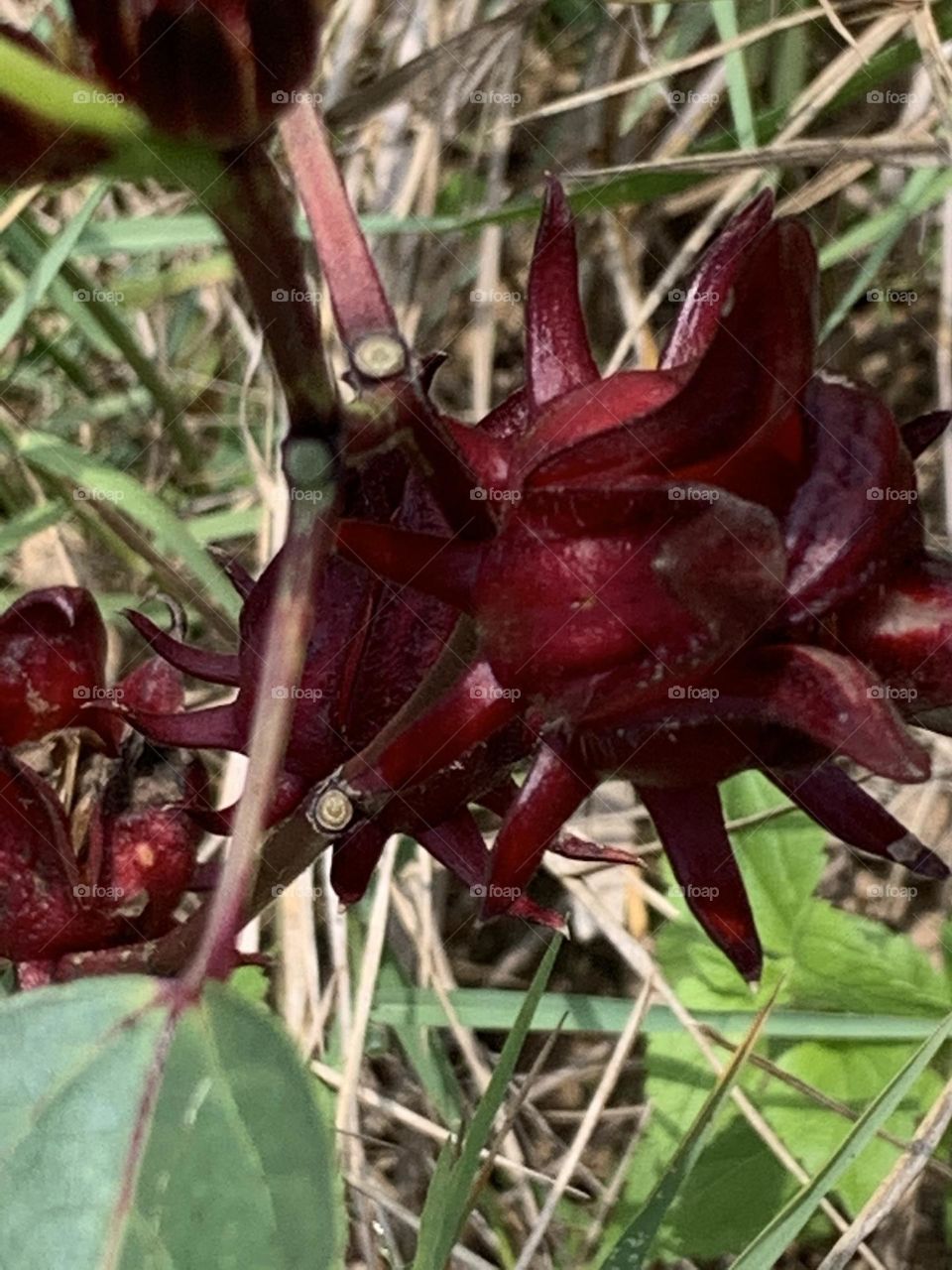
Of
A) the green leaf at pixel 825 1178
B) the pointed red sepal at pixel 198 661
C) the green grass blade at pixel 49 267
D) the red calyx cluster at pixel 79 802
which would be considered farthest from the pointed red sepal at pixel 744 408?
the green grass blade at pixel 49 267

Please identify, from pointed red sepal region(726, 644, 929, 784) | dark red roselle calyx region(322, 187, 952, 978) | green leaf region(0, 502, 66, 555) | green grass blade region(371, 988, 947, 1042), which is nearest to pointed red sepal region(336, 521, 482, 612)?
dark red roselle calyx region(322, 187, 952, 978)

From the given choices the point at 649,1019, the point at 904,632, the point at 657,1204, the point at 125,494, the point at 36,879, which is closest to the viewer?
the point at 904,632

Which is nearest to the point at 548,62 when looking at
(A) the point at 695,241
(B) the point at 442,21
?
(B) the point at 442,21

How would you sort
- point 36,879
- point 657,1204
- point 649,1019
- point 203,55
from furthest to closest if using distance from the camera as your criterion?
1. point 649,1019
2. point 657,1204
3. point 36,879
4. point 203,55

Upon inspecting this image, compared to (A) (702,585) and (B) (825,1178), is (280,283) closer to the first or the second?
(A) (702,585)

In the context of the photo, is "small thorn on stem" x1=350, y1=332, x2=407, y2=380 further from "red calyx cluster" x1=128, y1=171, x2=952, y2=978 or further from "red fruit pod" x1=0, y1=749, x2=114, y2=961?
"red fruit pod" x1=0, y1=749, x2=114, y2=961

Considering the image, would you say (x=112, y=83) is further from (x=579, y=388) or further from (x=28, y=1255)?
(x=28, y=1255)

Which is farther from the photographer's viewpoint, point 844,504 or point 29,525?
point 29,525

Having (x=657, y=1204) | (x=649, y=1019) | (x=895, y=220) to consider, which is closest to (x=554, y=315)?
(x=657, y=1204)
